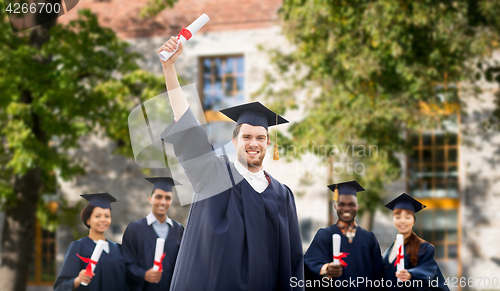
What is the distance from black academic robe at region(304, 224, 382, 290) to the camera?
3875 millimetres

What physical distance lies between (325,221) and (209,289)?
8.32 metres

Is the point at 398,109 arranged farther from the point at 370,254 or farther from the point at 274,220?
the point at 274,220

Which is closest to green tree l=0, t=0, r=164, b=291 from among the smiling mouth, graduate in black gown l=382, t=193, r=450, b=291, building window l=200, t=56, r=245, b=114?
building window l=200, t=56, r=245, b=114

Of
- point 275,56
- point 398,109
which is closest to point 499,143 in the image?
point 398,109

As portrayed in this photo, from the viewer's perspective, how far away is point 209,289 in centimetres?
255

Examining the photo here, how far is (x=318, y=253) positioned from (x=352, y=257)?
28 cm

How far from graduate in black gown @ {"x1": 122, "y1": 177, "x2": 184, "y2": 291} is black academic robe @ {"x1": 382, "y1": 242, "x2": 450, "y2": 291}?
6.02ft

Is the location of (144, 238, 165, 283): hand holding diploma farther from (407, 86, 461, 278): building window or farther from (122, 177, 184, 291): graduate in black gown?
(407, 86, 461, 278): building window

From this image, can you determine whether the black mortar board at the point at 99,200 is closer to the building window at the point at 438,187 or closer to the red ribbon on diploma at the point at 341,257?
the red ribbon on diploma at the point at 341,257

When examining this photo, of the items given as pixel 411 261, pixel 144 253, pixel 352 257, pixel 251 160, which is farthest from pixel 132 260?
pixel 411 261

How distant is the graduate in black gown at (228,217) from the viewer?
2.52 m

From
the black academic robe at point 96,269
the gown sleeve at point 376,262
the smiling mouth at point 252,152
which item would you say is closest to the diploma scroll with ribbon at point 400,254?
the gown sleeve at point 376,262

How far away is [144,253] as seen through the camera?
4.13 m

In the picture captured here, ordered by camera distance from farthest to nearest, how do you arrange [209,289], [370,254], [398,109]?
[398,109], [370,254], [209,289]
